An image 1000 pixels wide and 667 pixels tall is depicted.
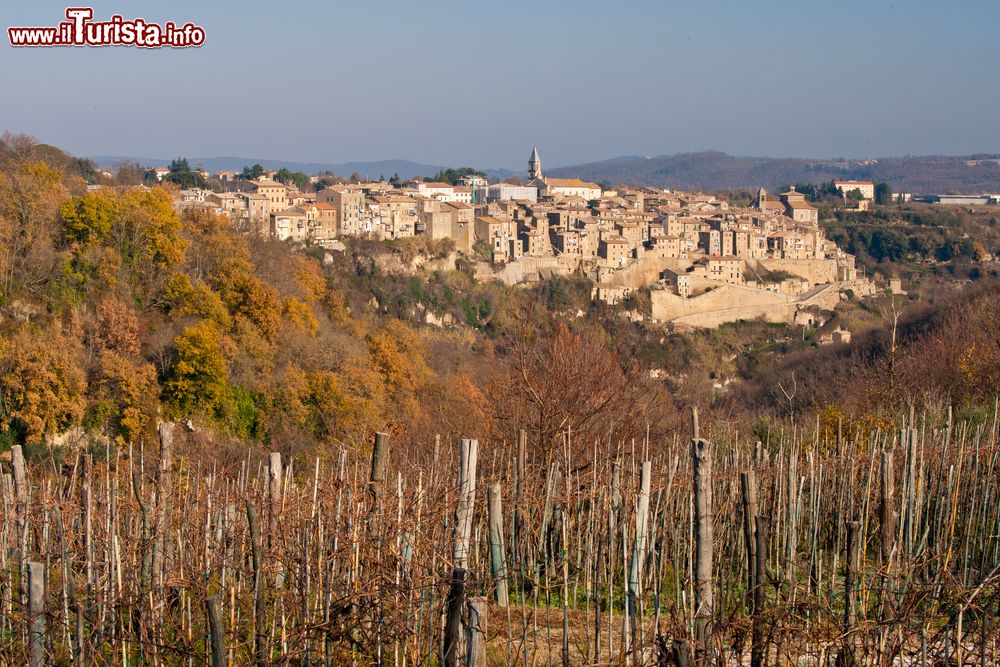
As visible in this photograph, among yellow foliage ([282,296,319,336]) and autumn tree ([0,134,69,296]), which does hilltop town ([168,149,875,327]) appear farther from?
yellow foliage ([282,296,319,336])

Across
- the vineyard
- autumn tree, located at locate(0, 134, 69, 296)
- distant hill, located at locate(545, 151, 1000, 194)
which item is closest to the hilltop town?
autumn tree, located at locate(0, 134, 69, 296)

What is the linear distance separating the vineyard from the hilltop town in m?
35.1

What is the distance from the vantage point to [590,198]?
233 feet

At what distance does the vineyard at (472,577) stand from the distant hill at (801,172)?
125832 millimetres

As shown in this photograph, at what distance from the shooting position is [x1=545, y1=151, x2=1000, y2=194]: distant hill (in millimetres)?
135625

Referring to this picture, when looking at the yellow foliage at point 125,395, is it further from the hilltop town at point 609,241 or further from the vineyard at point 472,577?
the hilltop town at point 609,241

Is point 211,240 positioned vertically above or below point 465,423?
above

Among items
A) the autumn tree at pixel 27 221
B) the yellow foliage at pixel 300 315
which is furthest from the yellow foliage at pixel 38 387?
the yellow foliage at pixel 300 315

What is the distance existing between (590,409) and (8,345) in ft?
38.7

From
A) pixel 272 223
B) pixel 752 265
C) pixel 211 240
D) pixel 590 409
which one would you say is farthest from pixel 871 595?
pixel 752 265

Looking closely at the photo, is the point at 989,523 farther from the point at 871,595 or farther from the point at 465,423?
the point at 465,423

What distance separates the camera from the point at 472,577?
4.45m

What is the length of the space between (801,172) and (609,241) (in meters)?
126

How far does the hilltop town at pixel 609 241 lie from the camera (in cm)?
4591
